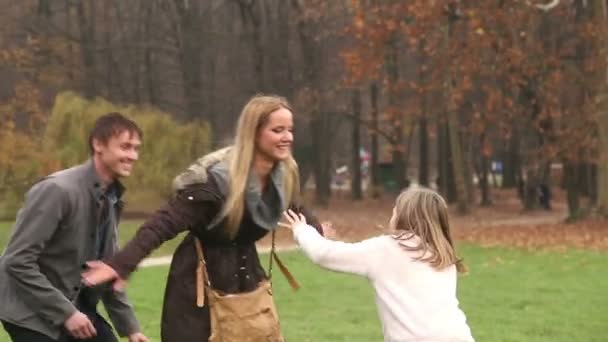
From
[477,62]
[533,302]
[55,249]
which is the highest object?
[477,62]

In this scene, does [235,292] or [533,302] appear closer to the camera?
[235,292]

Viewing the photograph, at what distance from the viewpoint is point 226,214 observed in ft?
16.2

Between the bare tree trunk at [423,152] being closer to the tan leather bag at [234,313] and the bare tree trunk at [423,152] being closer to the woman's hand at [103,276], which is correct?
the tan leather bag at [234,313]

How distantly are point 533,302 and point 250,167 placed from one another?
29.9 feet

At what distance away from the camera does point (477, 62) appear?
28000 millimetres

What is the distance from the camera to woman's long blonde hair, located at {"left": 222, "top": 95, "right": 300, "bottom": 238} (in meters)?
4.95

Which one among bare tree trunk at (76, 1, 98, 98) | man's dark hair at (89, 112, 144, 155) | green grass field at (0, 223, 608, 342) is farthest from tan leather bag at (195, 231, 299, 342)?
bare tree trunk at (76, 1, 98, 98)

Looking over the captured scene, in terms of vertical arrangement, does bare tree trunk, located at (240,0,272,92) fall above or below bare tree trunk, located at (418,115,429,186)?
above

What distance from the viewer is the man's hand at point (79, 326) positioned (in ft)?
16.5

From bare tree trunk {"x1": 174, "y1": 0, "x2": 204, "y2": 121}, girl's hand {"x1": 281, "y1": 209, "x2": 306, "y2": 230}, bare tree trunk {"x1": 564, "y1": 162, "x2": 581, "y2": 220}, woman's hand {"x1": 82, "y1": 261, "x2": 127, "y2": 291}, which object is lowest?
bare tree trunk {"x1": 564, "y1": 162, "x2": 581, "y2": 220}

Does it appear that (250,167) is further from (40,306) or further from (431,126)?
(431,126)

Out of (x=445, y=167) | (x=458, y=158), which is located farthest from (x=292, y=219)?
(x=445, y=167)

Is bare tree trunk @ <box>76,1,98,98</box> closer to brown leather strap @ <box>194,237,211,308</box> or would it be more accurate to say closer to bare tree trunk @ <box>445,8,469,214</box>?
bare tree trunk @ <box>445,8,469,214</box>

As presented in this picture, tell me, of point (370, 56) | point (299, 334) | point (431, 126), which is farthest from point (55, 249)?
point (431, 126)
